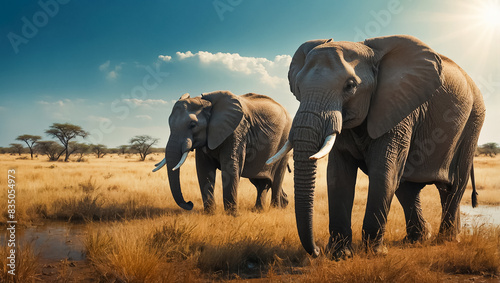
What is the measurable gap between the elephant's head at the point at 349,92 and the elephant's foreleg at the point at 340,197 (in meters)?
0.70

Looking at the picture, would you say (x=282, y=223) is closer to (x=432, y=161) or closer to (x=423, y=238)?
(x=423, y=238)

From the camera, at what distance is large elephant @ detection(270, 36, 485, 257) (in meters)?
4.10

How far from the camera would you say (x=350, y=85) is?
4258mm

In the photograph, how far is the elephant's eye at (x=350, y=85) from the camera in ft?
13.9

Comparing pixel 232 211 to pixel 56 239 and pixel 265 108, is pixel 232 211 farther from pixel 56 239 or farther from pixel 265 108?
pixel 56 239

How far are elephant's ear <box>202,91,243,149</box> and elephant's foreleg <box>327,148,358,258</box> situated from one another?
380cm

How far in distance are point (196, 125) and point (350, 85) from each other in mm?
4882

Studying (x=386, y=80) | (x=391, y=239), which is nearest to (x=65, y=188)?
(x=391, y=239)

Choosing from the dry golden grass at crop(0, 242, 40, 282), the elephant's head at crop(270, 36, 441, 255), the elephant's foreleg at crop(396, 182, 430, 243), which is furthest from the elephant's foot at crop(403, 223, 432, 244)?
the dry golden grass at crop(0, 242, 40, 282)

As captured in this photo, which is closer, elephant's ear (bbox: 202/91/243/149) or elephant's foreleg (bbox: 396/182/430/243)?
elephant's foreleg (bbox: 396/182/430/243)

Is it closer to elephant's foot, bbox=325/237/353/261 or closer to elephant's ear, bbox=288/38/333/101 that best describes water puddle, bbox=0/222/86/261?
elephant's foot, bbox=325/237/353/261

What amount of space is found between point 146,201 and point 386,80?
7846 mm

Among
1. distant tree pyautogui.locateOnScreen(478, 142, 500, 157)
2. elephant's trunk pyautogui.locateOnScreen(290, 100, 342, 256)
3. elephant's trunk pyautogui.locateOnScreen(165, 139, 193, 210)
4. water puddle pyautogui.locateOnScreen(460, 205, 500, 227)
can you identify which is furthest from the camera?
distant tree pyautogui.locateOnScreen(478, 142, 500, 157)

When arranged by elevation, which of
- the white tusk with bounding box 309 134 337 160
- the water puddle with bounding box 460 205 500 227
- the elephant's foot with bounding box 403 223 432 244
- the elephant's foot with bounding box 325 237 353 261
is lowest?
the water puddle with bounding box 460 205 500 227
